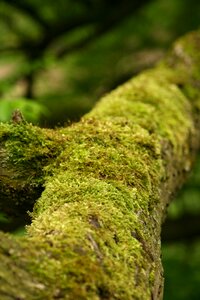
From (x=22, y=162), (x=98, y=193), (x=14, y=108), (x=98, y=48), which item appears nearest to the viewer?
(x=98, y=193)

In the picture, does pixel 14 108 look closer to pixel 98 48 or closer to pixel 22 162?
pixel 22 162

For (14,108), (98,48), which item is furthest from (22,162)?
(98,48)

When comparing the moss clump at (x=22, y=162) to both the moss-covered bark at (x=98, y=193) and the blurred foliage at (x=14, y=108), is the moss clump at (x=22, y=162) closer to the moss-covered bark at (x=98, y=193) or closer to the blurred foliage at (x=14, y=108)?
→ the moss-covered bark at (x=98, y=193)

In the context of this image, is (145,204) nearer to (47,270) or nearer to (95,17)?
(47,270)

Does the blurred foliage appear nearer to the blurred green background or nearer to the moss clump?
the moss clump

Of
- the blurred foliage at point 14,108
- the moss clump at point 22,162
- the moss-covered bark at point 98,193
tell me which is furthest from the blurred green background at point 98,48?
the moss clump at point 22,162
